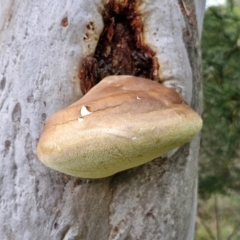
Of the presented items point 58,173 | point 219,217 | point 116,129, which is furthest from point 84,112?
point 219,217

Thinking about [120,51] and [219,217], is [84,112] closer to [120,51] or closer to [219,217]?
[120,51]

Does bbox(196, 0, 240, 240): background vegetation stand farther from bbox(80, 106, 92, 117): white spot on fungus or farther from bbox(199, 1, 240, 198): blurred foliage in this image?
bbox(80, 106, 92, 117): white spot on fungus

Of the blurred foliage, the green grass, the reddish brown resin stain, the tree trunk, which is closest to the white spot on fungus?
the tree trunk

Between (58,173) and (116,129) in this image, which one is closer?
(116,129)

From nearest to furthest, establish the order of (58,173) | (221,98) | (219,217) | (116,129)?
(116,129)
(58,173)
(221,98)
(219,217)

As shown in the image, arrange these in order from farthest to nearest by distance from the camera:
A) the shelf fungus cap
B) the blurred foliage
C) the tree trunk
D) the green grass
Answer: the green grass, the blurred foliage, the tree trunk, the shelf fungus cap

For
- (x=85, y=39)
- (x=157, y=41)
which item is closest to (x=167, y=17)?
(x=157, y=41)
